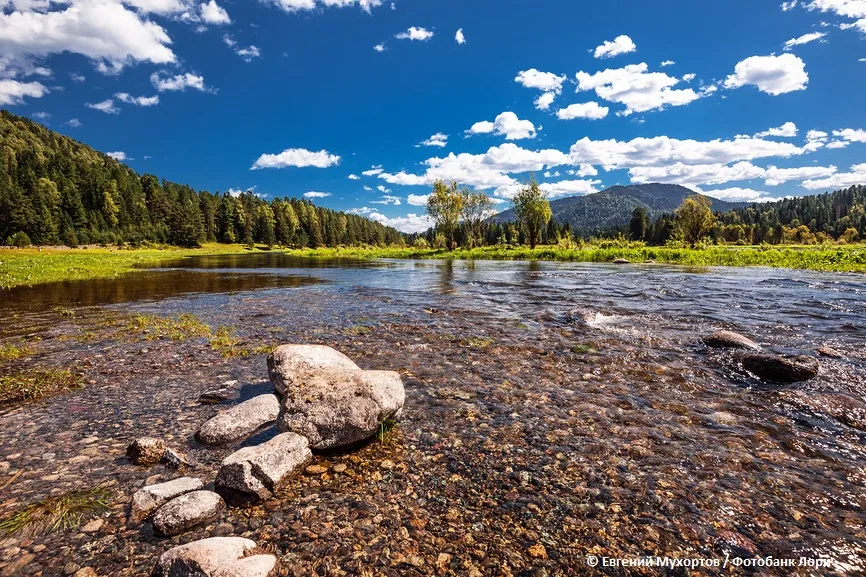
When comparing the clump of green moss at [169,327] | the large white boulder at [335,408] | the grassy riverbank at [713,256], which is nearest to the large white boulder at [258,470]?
the large white boulder at [335,408]

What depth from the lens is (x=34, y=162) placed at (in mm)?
143000

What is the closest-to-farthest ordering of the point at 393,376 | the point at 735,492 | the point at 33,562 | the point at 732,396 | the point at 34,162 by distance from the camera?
the point at 33,562, the point at 735,492, the point at 393,376, the point at 732,396, the point at 34,162

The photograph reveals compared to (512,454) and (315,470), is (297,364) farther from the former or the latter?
(512,454)

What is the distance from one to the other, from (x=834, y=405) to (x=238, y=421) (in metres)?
11.9

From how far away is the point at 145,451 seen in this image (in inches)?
237

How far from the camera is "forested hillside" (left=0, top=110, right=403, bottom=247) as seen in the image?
10325cm

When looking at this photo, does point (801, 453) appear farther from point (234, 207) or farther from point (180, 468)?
point (234, 207)

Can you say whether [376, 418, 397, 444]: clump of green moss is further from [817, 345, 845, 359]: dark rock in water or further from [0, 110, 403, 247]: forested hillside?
[0, 110, 403, 247]: forested hillside

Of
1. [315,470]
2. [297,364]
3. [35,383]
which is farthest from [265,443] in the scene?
[35,383]

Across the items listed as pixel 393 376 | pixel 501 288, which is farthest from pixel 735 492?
pixel 501 288

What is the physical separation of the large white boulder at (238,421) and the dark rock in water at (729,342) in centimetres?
1285

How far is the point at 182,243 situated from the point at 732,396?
174727 millimetres

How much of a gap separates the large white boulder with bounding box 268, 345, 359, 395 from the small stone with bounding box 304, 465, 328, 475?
144 centimetres

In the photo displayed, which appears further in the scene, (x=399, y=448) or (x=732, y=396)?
(x=732, y=396)
